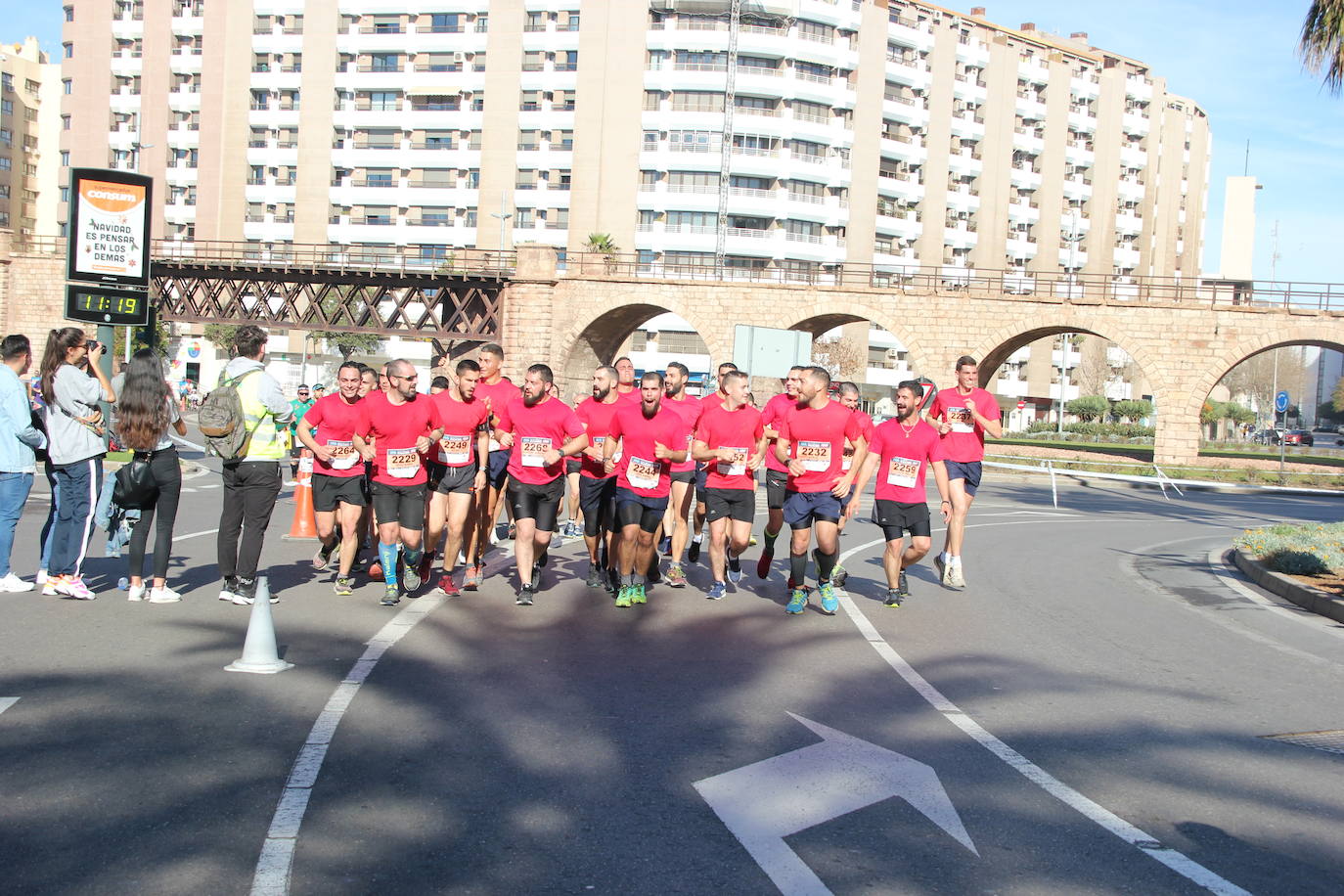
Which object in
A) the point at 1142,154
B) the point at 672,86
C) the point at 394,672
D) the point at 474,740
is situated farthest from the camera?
the point at 1142,154

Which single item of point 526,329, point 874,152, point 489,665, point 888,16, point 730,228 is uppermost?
point 888,16

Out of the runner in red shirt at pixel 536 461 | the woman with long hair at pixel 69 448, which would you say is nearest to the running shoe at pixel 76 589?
the woman with long hair at pixel 69 448

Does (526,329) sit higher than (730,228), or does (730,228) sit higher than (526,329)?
(730,228)

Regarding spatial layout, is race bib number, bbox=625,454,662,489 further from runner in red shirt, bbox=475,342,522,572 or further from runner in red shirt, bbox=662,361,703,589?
runner in red shirt, bbox=475,342,522,572

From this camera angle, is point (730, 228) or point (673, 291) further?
point (730, 228)

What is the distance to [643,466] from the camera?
34.0 ft

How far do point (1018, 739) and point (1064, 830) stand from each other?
4.81ft

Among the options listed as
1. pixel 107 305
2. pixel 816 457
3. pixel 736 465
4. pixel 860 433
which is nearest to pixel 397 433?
pixel 736 465

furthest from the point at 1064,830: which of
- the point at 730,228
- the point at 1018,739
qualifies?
the point at 730,228

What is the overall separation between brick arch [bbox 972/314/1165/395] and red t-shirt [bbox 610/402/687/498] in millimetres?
41084

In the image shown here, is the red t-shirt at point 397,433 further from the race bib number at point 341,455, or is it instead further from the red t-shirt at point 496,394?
the red t-shirt at point 496,394

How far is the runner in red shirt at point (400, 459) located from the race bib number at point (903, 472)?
13.3 ft

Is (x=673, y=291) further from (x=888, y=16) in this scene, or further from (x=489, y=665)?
(x=489, y=665)

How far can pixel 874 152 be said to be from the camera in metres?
76.8
